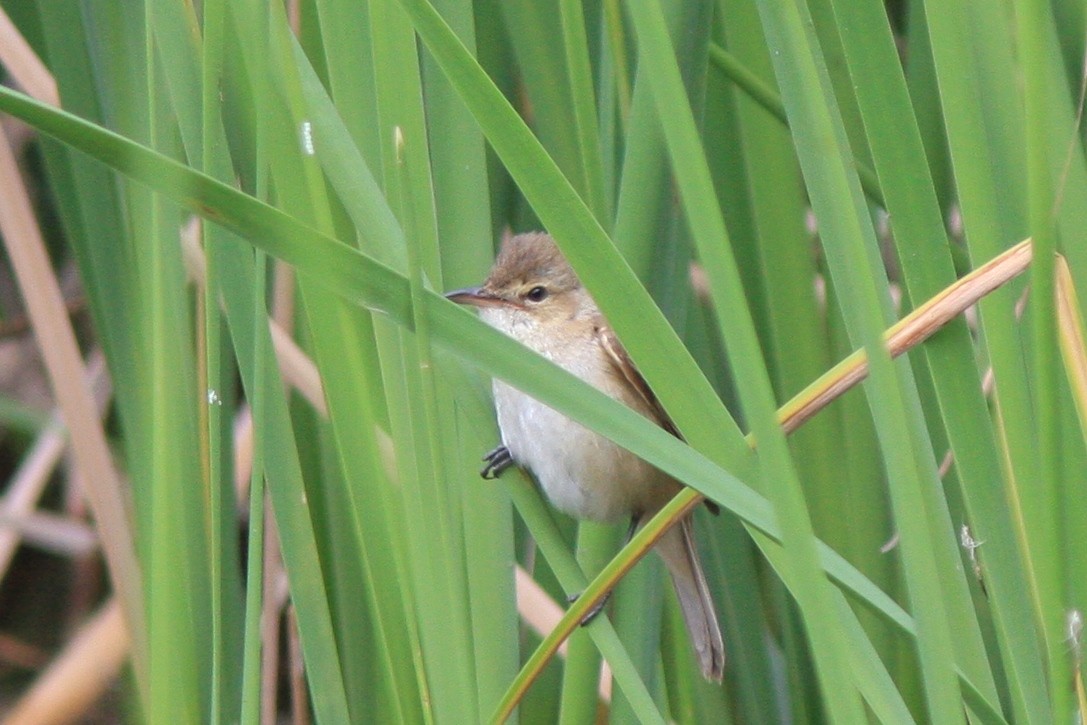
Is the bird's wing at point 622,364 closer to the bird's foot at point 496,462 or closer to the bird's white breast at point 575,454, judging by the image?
the bird's white breast at point 575,454

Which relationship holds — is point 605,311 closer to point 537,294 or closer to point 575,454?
point 575,454

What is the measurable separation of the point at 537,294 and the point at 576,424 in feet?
0.86

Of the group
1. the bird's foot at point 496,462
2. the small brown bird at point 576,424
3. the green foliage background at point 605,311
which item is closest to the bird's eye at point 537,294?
the small brown bird at point 576,424

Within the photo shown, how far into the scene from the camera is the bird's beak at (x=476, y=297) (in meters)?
1.57

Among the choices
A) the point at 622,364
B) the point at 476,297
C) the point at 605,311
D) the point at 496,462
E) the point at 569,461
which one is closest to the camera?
the point at 605,311

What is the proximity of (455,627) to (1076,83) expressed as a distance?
1006 mm

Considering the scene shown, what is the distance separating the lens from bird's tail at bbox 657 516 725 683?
5.98 ft

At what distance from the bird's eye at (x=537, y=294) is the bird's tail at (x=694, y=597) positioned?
0.42 metres

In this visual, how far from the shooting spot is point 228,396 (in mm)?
1680

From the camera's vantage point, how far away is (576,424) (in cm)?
183

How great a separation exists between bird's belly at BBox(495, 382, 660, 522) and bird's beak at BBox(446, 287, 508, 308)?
0.12 m

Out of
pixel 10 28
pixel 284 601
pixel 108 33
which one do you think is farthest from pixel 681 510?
pixel 284 601

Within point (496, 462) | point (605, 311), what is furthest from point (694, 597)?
point (605, 311)

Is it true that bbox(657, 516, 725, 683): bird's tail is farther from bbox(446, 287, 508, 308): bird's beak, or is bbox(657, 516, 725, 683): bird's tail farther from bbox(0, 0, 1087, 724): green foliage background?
bbox(446, 287, 508, 308): bird's beak
